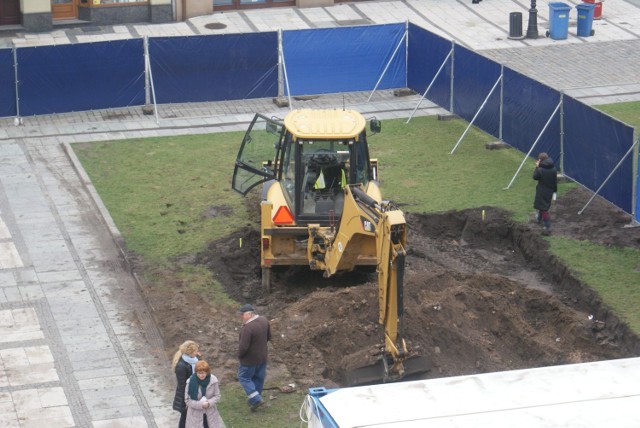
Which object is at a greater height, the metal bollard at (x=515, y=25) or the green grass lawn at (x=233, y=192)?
the metal bollard at (x=515, y=25)

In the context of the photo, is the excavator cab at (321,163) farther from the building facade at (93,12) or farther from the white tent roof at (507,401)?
the building facade at (93,12)

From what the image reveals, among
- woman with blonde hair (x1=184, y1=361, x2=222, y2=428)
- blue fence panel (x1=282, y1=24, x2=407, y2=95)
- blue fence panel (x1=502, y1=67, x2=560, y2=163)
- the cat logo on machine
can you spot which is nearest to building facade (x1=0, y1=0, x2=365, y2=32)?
blue fence panel (x1=282, y1=24, x2=407, y2=95)

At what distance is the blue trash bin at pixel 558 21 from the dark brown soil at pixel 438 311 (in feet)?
46.3

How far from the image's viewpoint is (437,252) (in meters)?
22.0

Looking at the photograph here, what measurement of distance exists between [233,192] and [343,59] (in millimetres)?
7727

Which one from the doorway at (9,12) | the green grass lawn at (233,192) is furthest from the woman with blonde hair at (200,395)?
the doorway at (9,12)

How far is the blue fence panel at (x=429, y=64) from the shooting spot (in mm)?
29486

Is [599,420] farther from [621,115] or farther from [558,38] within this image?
[558,38]

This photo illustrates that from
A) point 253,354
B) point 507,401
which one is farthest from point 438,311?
point 507,401

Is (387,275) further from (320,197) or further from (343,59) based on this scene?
(343,59)

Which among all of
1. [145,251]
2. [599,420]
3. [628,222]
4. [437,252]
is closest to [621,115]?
[628,222]

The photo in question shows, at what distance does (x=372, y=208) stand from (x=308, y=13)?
2126cm

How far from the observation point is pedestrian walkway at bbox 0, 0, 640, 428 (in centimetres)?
1689

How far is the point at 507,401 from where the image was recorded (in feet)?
40.1
